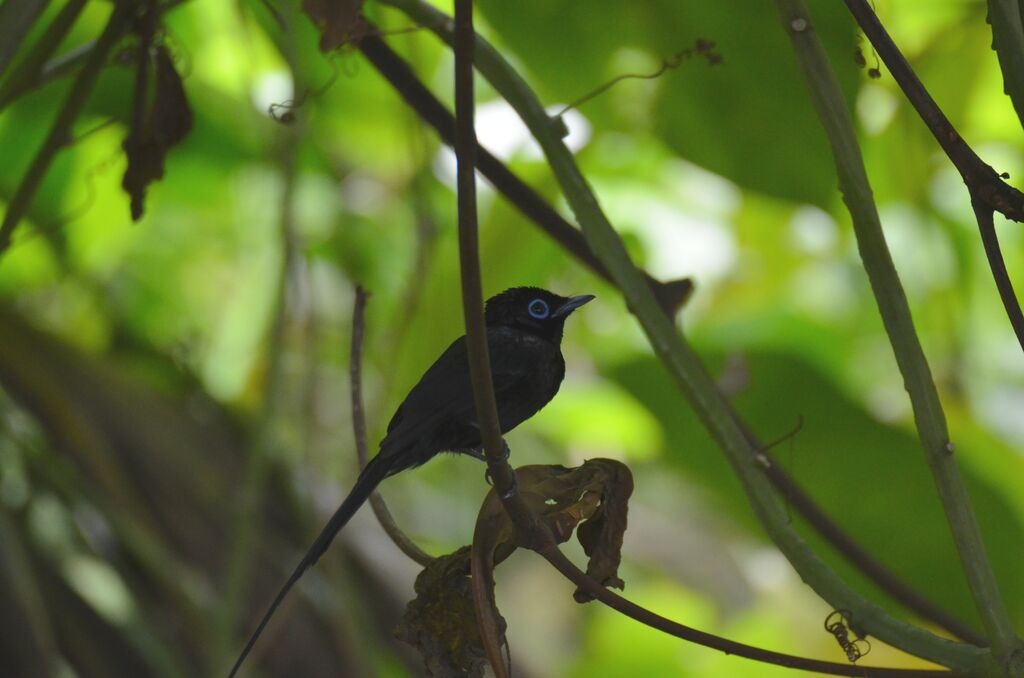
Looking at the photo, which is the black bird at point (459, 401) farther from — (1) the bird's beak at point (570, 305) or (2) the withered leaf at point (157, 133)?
(2) the withered leaf at point (157, 133)

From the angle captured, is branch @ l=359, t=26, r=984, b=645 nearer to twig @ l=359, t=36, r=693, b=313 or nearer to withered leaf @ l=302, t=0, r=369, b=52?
twig @ l=359, t=36, r=693, b=313

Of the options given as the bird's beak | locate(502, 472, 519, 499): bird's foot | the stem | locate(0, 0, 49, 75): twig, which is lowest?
locate(502, 472, 519, 499): bird's foot

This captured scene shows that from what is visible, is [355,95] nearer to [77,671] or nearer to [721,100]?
[721,100]

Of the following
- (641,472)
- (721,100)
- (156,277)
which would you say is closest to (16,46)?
(721,100)

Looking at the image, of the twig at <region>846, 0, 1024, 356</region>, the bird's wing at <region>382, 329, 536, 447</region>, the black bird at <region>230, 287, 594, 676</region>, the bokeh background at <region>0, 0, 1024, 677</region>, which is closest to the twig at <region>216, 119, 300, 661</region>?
the bokeh background at <region>0, 0, 1024, 677</region>

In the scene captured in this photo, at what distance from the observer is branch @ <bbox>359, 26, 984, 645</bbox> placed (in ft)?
4.45

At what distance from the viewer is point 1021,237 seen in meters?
2.24

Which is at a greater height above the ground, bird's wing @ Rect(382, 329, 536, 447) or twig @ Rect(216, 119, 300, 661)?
twig @ Rect(216, 119, 300, 661)

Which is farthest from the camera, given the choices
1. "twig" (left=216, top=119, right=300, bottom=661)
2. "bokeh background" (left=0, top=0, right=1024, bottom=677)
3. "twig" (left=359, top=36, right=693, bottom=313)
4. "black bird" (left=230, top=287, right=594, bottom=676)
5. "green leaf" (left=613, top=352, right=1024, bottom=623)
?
"green leaf" (left=613, top=352, right=1024, bottom=623)

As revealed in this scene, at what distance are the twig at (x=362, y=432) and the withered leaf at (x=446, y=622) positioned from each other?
6cm

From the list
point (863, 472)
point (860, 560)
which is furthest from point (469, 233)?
point (863, 472)

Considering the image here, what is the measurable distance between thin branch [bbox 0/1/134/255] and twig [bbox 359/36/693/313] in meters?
0.25

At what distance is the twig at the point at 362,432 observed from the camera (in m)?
1.00

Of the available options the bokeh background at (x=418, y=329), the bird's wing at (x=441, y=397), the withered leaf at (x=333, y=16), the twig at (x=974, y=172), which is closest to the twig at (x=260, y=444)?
the bokeh background at (x=418, y=329)
